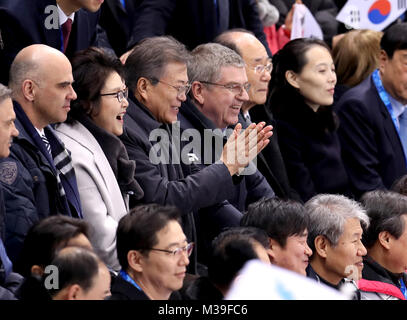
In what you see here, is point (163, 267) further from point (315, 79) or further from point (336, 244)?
point (315, 79)

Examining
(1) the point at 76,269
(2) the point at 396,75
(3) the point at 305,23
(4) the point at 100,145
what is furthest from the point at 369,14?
(1) the point at 76,269

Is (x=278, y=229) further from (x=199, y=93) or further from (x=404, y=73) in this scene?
(x=404, y=73)

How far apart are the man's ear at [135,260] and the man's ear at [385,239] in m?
1.54

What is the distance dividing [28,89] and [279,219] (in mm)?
1142

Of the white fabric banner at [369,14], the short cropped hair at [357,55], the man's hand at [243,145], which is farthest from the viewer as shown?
the white fabric banner at [369,14]

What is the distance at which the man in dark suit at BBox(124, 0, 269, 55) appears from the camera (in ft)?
18.7

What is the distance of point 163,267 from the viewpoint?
345 centimetres

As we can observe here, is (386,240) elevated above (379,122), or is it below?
above

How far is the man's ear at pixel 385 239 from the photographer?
4.59 m

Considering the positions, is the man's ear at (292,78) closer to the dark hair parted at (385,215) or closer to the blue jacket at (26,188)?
the dark hair parted at (385,215)

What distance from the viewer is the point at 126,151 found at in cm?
414

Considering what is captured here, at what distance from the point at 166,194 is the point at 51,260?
991 millimetres

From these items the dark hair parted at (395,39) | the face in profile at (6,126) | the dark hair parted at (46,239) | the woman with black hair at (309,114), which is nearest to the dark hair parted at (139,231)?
the dark hair parted at (46,239)

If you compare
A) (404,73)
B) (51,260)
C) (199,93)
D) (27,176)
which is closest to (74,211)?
(27,176)
